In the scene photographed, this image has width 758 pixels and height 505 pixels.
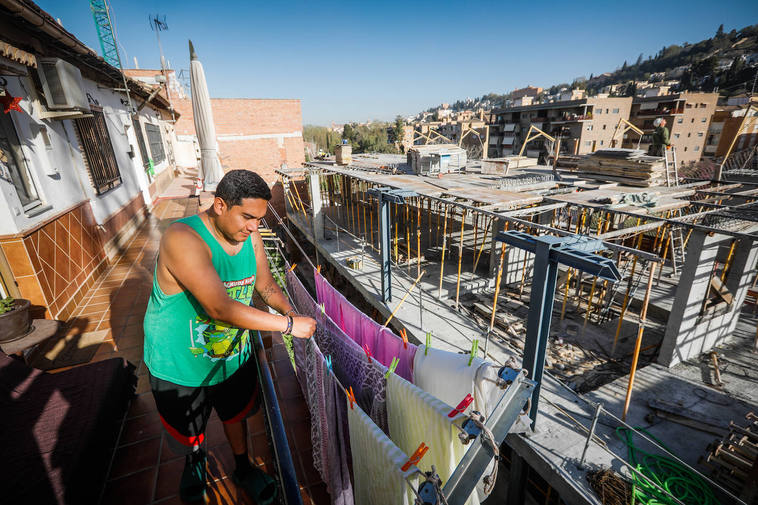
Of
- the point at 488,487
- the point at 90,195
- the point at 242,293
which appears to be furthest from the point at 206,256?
the point at 90,195

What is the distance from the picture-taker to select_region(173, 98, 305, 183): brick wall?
2256 centimetres

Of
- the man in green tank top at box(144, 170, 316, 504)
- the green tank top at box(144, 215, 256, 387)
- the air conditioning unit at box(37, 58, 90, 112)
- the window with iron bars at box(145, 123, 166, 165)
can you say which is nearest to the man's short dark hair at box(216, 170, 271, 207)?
the man in green tank top at box(144, 170, 316, 504)

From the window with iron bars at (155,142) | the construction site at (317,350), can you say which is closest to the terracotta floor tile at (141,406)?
the construction site at (317,350)

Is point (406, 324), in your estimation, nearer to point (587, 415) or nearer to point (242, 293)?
point (587, 415)

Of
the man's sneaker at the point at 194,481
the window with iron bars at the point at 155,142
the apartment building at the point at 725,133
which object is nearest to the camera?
the man's sneaker at the point at 194,481

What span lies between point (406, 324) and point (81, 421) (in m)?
4.91

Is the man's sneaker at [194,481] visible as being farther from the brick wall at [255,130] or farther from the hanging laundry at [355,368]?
the brick wall at [255,130]

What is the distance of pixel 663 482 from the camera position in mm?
3592

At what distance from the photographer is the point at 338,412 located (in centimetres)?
227

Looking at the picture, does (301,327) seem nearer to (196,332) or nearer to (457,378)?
(196,332)

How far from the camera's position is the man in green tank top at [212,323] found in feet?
5.03

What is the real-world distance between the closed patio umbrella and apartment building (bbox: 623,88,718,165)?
46.9 meters

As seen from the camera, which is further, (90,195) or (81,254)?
(90,195)

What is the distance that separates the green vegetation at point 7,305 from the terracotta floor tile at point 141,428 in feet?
6.61
